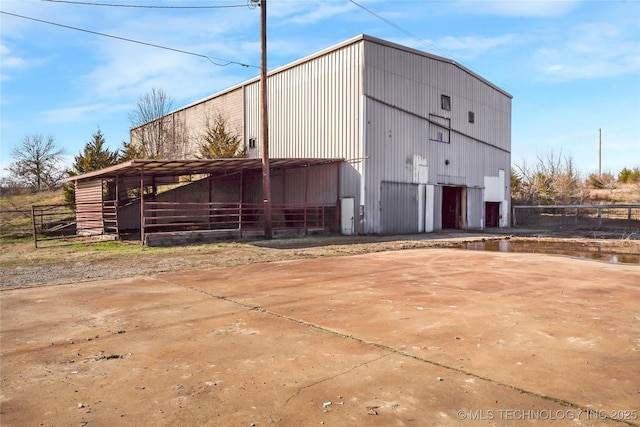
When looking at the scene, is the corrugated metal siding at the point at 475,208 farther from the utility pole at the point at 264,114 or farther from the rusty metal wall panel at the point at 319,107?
the utility pole at the point at 264,114

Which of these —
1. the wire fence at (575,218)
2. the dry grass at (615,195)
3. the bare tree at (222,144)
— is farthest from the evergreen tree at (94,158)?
the dry grass at (615,195)

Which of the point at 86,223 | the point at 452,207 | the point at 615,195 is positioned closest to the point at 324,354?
the point at 86,223

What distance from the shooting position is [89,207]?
1956 cm

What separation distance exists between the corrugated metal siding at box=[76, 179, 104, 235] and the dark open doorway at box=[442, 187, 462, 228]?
18.3 meters

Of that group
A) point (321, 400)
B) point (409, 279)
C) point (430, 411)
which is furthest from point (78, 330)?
point (409, 279)

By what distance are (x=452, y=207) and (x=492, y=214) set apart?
3.79 m

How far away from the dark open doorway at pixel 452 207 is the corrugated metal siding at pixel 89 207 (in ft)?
60.2

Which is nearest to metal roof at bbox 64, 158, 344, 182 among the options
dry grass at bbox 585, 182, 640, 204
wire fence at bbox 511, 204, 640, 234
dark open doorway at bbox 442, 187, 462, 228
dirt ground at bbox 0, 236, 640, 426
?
dirt ground at bbox 0, 236, 640, 426

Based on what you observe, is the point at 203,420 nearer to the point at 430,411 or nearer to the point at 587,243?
the point at 430,411

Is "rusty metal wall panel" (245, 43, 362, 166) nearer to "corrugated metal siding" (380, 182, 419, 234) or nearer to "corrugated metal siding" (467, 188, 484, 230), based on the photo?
"corrugated metal siding" (380, 182, 419, 234)

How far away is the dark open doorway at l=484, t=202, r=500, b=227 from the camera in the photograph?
27.8 m

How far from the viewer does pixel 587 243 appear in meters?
16.2

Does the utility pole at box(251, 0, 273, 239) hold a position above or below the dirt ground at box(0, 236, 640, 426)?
above

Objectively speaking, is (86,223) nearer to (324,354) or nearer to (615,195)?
(324,354)
